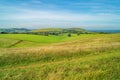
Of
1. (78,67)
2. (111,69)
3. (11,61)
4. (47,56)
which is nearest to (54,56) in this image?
(47,56)

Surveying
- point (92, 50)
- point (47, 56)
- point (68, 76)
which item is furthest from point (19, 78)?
point (92, 50)

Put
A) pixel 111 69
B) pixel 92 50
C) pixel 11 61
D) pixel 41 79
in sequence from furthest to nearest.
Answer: pixel 92 50 → pixel 11 61 → pixel 111 69 → pixel 41 79

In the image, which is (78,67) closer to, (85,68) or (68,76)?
(85,68)

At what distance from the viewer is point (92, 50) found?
84.2 ft

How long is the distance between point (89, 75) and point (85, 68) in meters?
2.13

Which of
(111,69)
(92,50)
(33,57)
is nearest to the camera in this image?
(111,69)

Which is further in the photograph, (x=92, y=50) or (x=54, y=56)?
(x=92, y=50)

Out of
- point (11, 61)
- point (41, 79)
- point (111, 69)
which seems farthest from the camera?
point (11, 61)

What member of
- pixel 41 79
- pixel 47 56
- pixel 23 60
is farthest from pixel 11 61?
pixel 41 79

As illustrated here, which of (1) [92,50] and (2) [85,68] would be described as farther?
(1) [92,50]

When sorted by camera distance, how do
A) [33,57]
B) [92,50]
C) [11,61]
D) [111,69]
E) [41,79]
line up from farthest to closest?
1. [92,50]
2. [33,57]
3. [11,61]
4. [111,69]
5. [41,79]

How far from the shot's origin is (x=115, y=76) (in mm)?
12633

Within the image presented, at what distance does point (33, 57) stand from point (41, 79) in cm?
957

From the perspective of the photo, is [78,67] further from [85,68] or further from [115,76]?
[115,76]
